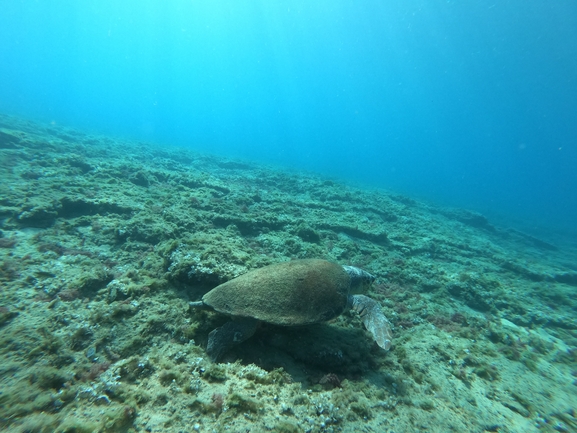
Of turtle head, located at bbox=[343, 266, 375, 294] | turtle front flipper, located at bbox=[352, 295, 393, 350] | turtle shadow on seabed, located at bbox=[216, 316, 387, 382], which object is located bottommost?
turtle shadow on seabed, located at bbox=[216, 316, 387, 382]

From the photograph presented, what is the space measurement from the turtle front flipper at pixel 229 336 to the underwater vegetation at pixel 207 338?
16 cm

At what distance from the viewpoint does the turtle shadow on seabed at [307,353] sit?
401 cm

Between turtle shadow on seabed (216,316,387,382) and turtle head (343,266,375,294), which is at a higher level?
turtle head (343,266,375,294)

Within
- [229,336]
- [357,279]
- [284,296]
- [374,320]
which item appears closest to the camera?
[229,336]

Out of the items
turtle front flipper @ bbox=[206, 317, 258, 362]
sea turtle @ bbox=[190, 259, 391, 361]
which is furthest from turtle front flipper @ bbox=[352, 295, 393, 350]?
turtle front flipper @ bbox=[206, 317, 258, 362]

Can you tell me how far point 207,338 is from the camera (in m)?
4.31

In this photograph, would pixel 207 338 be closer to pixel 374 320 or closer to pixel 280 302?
pixel 280 302

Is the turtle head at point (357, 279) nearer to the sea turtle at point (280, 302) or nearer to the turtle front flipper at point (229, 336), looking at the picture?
the sea turtle at point (280, 302)

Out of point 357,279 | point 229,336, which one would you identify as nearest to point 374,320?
point 357,279

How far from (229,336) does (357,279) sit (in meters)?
3.23

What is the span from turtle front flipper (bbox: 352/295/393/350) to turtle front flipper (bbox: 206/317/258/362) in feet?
7.27

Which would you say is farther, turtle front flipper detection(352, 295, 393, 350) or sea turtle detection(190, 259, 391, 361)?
turtle front flipper detection(352, 295, 393, 350)

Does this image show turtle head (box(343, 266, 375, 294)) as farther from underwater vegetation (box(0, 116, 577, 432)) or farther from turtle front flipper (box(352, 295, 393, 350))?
underwater vegetation (box(0, 116, 577, 432))

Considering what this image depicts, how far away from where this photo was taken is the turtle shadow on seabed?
4014mm
